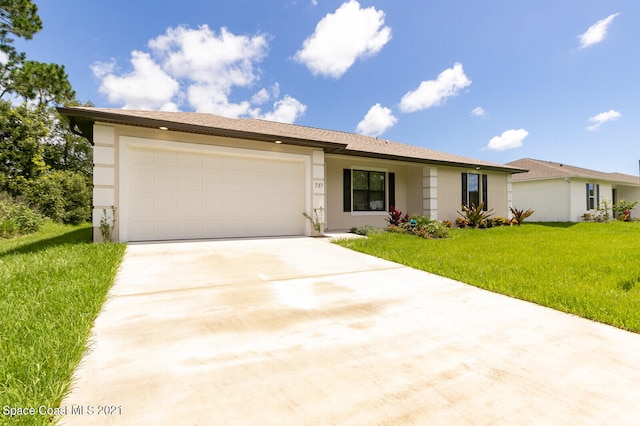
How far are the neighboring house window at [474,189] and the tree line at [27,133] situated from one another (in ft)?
65.7

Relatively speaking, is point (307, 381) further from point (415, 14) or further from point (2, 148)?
point (2, 148)

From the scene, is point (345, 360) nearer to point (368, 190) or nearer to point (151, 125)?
point (151, 125)

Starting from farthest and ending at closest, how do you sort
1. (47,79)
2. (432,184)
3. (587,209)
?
(587,209) → (47,79) → (432,184)

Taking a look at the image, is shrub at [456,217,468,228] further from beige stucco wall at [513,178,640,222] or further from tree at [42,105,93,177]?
tree at [42,105,93,177]

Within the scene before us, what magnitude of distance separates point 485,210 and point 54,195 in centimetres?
2174

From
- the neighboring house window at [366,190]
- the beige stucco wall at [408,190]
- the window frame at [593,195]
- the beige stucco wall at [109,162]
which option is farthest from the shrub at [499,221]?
the beige stucco wall at [109,162]

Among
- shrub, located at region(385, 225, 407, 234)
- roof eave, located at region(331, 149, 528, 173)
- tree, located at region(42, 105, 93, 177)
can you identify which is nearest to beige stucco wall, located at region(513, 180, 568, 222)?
roof eave, located at region(331, 149, 528, 173)

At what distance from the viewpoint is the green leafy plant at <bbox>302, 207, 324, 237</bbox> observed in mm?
8984

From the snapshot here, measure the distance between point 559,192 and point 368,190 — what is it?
44.6 ft

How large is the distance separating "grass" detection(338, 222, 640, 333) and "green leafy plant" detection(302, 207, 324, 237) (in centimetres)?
143

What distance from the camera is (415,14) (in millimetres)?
10789

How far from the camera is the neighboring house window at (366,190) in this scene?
11.4 m

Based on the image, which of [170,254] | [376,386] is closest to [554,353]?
[376,386]

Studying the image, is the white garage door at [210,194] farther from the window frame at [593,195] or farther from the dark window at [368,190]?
the window frame at [593,195]
